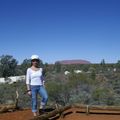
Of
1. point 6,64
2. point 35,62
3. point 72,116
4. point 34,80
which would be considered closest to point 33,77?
point 34,80

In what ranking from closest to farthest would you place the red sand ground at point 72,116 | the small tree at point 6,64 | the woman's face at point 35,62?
1. the woman's face at point 35,62
2. the red sand ground at point 72,116
3. the small tree at point 6,64

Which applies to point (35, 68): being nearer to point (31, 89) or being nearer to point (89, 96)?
point (31, 89)

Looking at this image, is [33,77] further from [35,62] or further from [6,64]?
[6,64]

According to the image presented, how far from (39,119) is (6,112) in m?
3.25

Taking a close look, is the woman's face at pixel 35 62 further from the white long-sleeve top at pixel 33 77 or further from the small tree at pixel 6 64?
the small tree at pixel 6 64

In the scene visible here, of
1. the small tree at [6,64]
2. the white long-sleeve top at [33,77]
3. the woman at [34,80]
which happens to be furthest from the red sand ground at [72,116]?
the small tree at [6,64]

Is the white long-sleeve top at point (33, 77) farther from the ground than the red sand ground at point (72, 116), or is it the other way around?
the white long-sleeve top at point (33, 77)

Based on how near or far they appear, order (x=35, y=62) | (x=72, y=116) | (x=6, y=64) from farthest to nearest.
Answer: (x=6, y=64)
(x=72, y=116)
(x=35, y=62)

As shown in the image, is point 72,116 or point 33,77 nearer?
point 33,77

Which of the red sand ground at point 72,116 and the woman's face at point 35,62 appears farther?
the red sand ground at point 72,116

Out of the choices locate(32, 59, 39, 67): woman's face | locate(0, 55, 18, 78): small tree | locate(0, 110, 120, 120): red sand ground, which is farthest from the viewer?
locate(0, 55, 18, 78): small tree

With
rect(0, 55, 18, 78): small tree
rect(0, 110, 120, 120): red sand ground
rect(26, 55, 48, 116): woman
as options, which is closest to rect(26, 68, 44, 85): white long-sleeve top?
rect(26, 55, 48, 116): woman

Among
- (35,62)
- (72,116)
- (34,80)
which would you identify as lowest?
(72,116)

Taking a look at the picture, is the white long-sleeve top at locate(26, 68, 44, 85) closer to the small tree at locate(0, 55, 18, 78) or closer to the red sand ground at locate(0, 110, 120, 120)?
the red sand ground at locate(0, 110, 120, 120)
